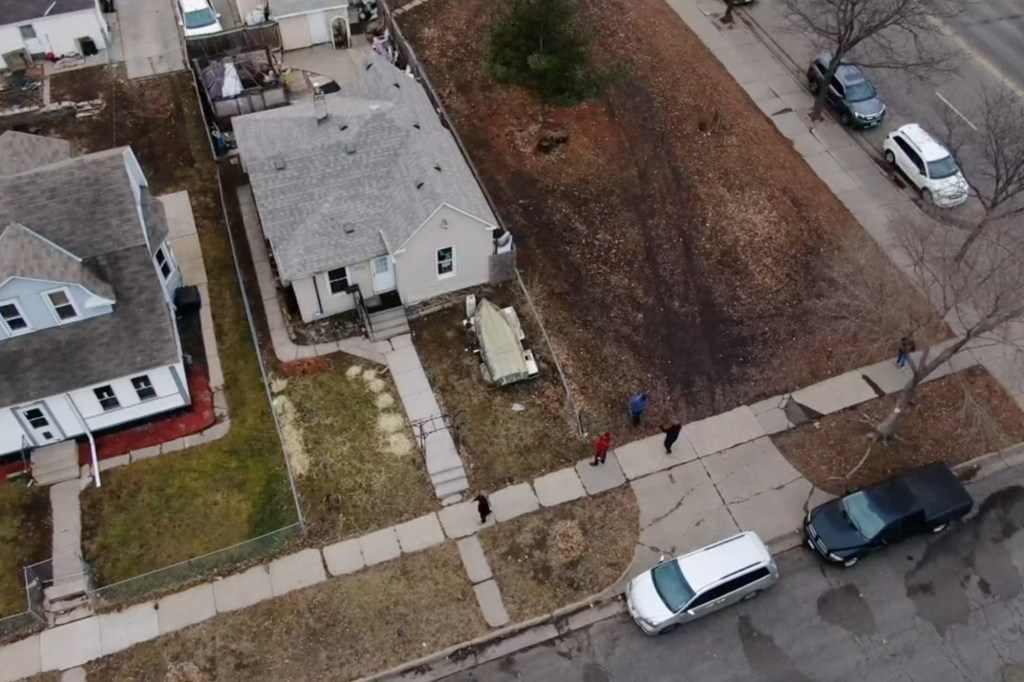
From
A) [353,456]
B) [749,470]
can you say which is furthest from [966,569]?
[353,456]

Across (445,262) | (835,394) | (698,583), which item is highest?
(445,262)

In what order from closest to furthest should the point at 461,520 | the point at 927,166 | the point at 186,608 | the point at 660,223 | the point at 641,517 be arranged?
the point at 186,608 < the point at 461,520 < the point at 641,517 < the point at 660,223 < the point at 927,166

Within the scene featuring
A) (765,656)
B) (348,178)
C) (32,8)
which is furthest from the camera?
(32,8)

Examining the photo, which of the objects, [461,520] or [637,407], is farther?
[637,407]

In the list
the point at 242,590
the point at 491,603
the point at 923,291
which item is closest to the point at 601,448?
the point at 491,603

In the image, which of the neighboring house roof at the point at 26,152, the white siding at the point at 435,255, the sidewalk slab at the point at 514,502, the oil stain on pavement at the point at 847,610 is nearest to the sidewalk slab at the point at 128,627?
the sidewalk slab at the point at 514,502

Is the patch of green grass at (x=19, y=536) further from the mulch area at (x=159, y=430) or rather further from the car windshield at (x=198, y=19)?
the car windshield at (x=198, y=19)

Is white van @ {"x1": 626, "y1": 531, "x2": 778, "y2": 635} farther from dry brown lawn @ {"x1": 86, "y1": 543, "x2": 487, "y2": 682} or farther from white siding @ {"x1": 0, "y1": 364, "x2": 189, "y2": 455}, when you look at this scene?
white siding @ {"x1": 0, "y1": 364, "x2": 189, "y2": 455}

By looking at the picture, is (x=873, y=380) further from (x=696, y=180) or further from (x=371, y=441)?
(x=371, y=441)

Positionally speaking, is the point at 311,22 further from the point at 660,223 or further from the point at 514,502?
the point at 514,502

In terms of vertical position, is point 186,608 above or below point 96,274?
below
